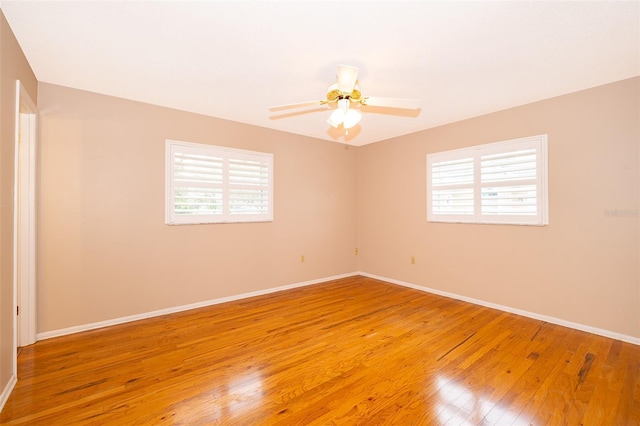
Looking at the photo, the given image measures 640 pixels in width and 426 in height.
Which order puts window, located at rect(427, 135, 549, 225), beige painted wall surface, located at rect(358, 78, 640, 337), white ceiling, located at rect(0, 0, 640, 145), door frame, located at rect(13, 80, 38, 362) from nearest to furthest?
1. white ceiling, located at rect(0, 0, 640, 145)
2. door frame, located at rect(13, 80, 38, 362)
3. beige painted wall surface, located at rect(358, 78, 640, 337)
4. window, located at rect(427, 135, 549, 225)

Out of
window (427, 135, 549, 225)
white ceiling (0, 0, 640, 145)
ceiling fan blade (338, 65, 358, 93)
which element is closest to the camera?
white ceiling (0, 0, 640, 145)

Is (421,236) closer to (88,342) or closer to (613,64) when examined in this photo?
(613,64)

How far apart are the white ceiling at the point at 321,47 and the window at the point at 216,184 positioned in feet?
2.34

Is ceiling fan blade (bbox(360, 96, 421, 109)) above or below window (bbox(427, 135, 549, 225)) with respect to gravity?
above

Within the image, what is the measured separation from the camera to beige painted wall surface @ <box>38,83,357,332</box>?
283cm

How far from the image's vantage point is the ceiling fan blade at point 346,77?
80.4 inches

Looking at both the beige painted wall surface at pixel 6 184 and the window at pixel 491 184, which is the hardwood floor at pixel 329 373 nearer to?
the beige painted wall surface at pixel 6 184

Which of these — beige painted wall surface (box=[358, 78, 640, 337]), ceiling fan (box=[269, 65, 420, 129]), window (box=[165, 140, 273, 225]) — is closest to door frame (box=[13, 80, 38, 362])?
window (box=[165, 140, 273, 225])

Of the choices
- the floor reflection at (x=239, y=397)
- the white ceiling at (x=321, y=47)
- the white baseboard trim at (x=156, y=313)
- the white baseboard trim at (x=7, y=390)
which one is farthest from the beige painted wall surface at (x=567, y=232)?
the white baseboard trim at (x=7, y=390)

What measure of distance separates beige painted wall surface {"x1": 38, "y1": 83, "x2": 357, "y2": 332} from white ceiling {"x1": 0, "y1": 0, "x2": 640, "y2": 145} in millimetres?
375

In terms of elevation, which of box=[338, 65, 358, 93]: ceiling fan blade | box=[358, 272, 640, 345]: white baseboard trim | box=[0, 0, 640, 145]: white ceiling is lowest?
box=[358, 272, 640, 345]: white baseboard trim

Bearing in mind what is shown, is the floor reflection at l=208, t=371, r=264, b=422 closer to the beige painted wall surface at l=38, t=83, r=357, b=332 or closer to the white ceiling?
the beige painted wall surface at l=38, t=83, r=357, b=332

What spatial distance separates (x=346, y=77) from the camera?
2117mm

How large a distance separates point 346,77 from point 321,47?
326mm
